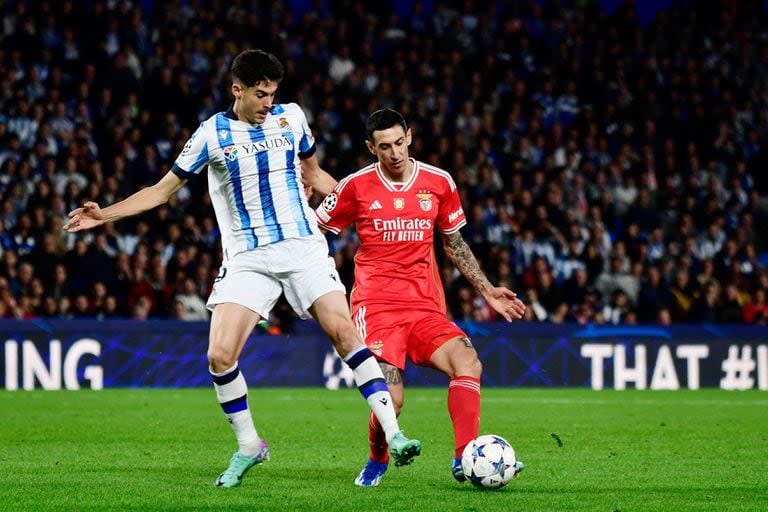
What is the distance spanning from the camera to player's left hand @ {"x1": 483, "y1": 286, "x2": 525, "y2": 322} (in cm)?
769

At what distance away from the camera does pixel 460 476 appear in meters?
7.20

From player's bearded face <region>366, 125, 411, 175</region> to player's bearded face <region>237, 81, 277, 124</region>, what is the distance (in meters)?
0.70

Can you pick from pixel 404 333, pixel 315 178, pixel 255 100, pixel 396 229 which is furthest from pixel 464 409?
pixel 255 100

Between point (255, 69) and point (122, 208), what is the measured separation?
1.02 metres

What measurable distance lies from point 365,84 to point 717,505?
49.0 feet

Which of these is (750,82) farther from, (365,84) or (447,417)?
Result: (447,417)

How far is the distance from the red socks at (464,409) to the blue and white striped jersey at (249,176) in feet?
3.87

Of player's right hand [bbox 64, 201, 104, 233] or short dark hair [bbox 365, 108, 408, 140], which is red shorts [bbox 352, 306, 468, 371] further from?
player's right hand [bbox 64, 201, 104, 233]

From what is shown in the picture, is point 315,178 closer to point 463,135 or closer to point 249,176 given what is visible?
point 249,176

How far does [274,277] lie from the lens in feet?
24.3

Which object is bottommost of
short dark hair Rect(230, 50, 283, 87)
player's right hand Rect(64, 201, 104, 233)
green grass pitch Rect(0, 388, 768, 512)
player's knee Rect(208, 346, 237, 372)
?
green grass pitch Rect(0, 388, 768, 512)

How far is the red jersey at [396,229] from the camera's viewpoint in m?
7.92

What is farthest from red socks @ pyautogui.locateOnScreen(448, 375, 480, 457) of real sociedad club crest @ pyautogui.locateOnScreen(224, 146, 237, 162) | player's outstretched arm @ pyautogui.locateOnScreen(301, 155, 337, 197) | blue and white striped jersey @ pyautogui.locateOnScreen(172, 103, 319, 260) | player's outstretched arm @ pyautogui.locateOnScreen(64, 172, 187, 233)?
player's outstretched arm @ pyautogui.locateOnScreen(64, 172, 187, 233)

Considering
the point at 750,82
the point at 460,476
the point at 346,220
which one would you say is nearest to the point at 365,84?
the point at 750,82
